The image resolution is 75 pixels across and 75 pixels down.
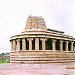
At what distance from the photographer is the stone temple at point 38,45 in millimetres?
36031

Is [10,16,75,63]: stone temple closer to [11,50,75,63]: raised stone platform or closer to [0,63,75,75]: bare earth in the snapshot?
[11,50,75,63]: raised stone platform

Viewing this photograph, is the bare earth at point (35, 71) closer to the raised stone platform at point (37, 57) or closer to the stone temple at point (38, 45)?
the raised stone platform at point (37, 57)

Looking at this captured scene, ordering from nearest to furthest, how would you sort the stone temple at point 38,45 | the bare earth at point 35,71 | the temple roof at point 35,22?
1. the bare earth at point 35,71
2. the stone temple at point 38,45
3. the temple roof at point 35,22

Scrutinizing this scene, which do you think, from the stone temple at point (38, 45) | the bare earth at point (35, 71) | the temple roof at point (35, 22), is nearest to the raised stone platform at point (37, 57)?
the stone temple at point (38, 45)

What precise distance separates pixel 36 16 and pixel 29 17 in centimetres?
121

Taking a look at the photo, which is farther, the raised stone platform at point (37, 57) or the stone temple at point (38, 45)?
the stone temple at point (38, 45)

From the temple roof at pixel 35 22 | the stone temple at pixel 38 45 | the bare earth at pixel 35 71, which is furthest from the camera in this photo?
the temple roof at pixel 35 22

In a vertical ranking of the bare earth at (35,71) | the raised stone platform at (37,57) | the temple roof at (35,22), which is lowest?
the raised stone platform at (37,57)

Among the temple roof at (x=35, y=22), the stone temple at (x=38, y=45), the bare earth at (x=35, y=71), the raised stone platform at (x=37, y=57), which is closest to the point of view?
the bare earth at (x=35, y=71)

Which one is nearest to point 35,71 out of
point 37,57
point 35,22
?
point 37,57

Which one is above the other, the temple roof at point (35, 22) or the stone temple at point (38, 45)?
the temple roof at point (35, 22)

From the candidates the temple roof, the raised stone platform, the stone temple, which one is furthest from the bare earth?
the temple roof

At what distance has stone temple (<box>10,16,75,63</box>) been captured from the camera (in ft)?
118

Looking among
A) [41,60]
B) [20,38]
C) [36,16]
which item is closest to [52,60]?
[41,60]
